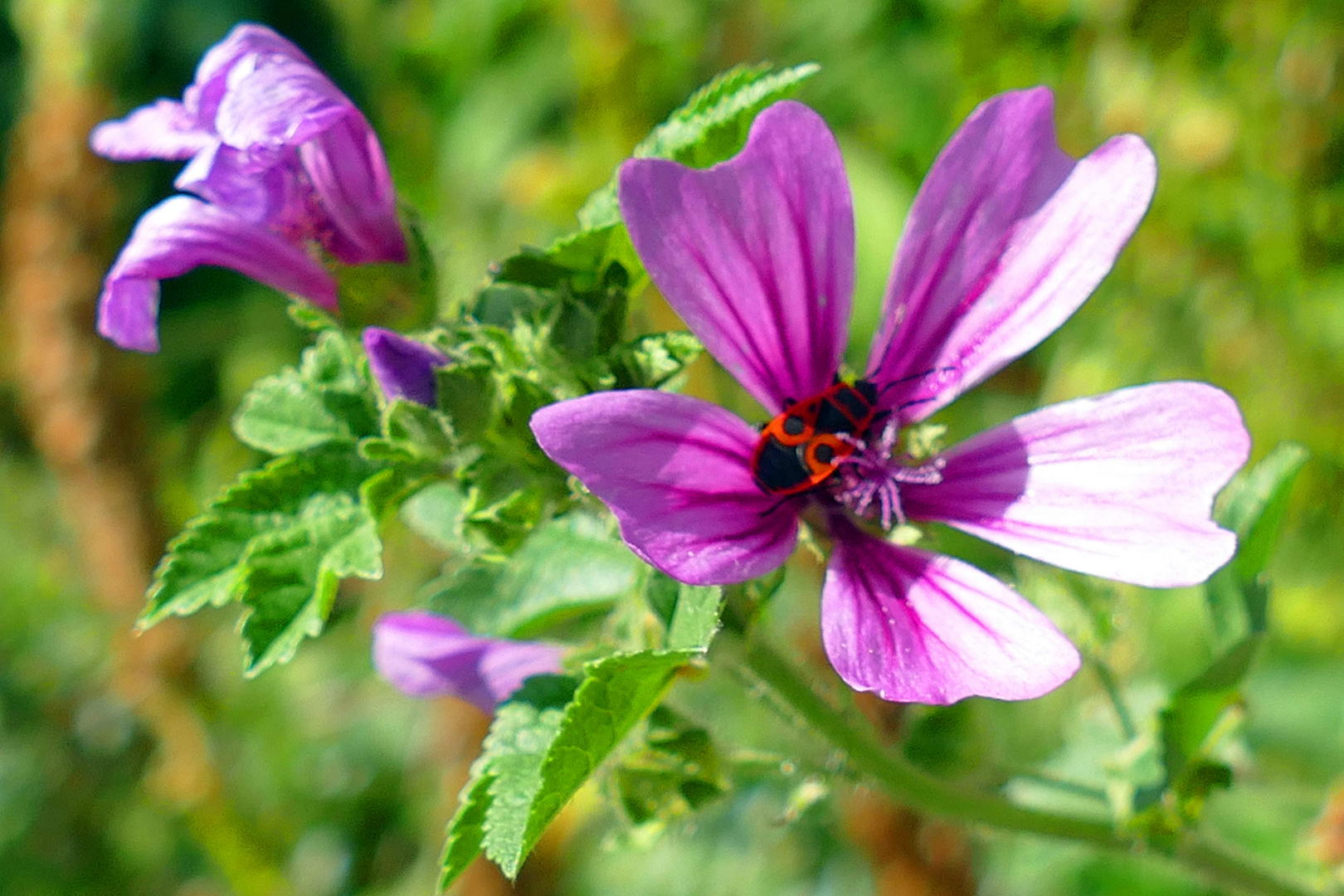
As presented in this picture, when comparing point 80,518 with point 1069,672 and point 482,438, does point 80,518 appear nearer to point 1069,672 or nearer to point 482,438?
point 482,438

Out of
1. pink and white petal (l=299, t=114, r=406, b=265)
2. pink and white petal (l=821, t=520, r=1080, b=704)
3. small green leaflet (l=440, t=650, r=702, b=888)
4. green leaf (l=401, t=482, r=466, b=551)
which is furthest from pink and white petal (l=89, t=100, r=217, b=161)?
pink and white petal (l=821, t=520, r=1080, b=704)

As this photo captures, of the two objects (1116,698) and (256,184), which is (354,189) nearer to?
(256,184)

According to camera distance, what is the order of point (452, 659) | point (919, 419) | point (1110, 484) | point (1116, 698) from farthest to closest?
point (1116, 698) → point (452, 659) → point (919, 419) → point (1110, 484)

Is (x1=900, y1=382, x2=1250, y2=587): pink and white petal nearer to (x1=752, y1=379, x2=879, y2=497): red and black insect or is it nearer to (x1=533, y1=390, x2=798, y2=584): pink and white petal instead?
(x1=752, y1=379, x2=879, y2=497): red and black insect

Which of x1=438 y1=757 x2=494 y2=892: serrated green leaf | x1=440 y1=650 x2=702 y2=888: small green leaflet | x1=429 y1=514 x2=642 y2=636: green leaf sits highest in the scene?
x1=440 y1=650 x2=702 y2=888: small green leaflet

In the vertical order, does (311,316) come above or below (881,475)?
above

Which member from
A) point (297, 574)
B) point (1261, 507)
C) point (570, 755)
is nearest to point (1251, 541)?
point (1261, 507)
